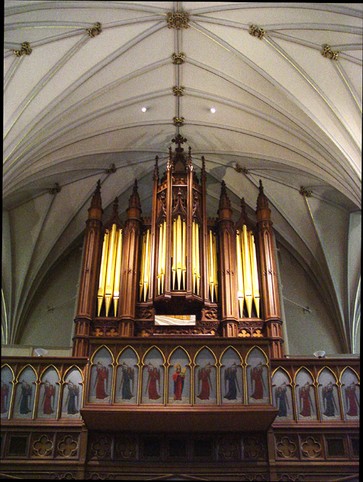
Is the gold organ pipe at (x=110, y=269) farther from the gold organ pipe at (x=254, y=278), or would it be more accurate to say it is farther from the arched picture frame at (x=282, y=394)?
the arched picture frame at (x=282, y=394)

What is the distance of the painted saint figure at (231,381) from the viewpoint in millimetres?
10125

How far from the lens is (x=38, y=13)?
420 inches

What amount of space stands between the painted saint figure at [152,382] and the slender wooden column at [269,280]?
104 inches

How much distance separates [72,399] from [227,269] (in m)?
4.56

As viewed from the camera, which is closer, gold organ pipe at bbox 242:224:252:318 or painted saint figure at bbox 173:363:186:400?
painted saint figure at bbox 173:363:186:400

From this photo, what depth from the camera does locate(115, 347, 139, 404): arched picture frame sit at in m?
10.2

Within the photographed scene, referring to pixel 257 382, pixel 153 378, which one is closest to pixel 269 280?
pixel 257 382

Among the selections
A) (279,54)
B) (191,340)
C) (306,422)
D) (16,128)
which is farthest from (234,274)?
(16,128)

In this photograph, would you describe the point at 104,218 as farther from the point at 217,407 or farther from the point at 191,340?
the point at 217,407

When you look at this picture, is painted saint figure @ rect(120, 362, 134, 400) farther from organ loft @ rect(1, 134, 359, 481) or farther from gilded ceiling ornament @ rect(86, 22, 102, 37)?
gilded ceiling ornament @ rect(86, 22, 102, 37)

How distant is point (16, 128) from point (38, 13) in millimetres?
2548

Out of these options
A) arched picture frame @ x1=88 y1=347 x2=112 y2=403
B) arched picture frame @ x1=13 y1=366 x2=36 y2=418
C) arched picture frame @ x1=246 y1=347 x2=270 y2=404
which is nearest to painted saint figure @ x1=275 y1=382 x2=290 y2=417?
arched picture frame @ x1=246 y1=347 x2=270 y2=404

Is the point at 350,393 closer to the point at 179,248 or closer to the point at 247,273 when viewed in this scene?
the point at 247,273

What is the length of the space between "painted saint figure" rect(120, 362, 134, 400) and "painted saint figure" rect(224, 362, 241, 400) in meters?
1.69
